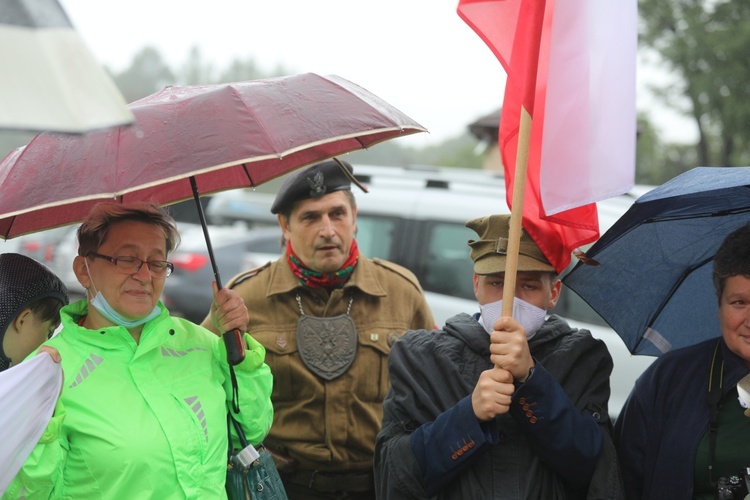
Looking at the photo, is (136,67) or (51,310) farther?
(136,67)

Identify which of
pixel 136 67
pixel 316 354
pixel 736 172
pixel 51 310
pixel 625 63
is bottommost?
pixel 136 67

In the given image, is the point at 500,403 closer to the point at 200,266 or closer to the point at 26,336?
the point at 26,336

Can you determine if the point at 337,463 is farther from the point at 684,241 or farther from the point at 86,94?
the point at 86,94

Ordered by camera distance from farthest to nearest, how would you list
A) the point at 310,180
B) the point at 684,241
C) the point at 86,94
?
1. the point at 310,180
2. the point at 684,241
3. the point at 86,94

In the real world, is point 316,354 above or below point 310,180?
below

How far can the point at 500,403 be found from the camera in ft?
9.68

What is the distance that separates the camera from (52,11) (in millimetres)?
1928

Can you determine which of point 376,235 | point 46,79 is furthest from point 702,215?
point 376,235

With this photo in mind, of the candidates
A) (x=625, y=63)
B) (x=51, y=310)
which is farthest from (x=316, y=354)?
(x=625, y=63)

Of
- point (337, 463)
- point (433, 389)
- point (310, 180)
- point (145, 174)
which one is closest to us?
point (145, 174)

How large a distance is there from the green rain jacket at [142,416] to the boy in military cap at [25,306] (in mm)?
207

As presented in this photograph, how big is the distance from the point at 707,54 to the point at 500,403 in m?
18.0

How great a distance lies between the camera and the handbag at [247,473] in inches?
131

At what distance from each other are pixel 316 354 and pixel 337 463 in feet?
1.50
